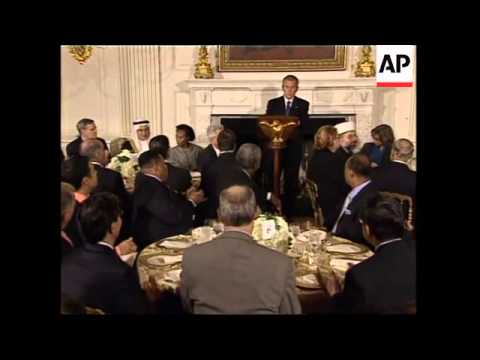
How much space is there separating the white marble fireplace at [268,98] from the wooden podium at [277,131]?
3.8 inches

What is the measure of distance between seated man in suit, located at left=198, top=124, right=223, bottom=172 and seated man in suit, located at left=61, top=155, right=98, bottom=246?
2.51ft

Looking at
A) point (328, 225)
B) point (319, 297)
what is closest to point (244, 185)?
point (328, 225)

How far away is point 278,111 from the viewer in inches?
157

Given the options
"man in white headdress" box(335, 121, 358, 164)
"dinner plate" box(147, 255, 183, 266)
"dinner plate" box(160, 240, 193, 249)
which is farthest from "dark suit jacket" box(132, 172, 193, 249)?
"man in white headdress" box(335, 121, 358, 164)

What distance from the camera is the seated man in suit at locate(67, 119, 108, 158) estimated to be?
155 inches

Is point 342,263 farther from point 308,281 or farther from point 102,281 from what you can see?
point 102,281

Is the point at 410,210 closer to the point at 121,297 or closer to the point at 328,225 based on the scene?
the point at 328,225

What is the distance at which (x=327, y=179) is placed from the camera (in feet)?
13.3

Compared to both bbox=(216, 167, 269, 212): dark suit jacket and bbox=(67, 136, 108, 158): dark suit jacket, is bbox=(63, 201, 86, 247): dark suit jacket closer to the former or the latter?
bbox=(67, 136, 108, 158): dark suit jacket

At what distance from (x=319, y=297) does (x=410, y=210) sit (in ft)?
3.03

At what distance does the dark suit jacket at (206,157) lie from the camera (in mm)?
4043

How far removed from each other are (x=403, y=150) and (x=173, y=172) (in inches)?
65.3

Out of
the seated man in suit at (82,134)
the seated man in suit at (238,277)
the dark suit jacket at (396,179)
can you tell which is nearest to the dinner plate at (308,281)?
the seated man in suit at (238,277)

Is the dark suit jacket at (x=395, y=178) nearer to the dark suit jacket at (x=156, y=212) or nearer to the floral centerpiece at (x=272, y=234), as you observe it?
the floral centerpiece at (x=272, y=234)
